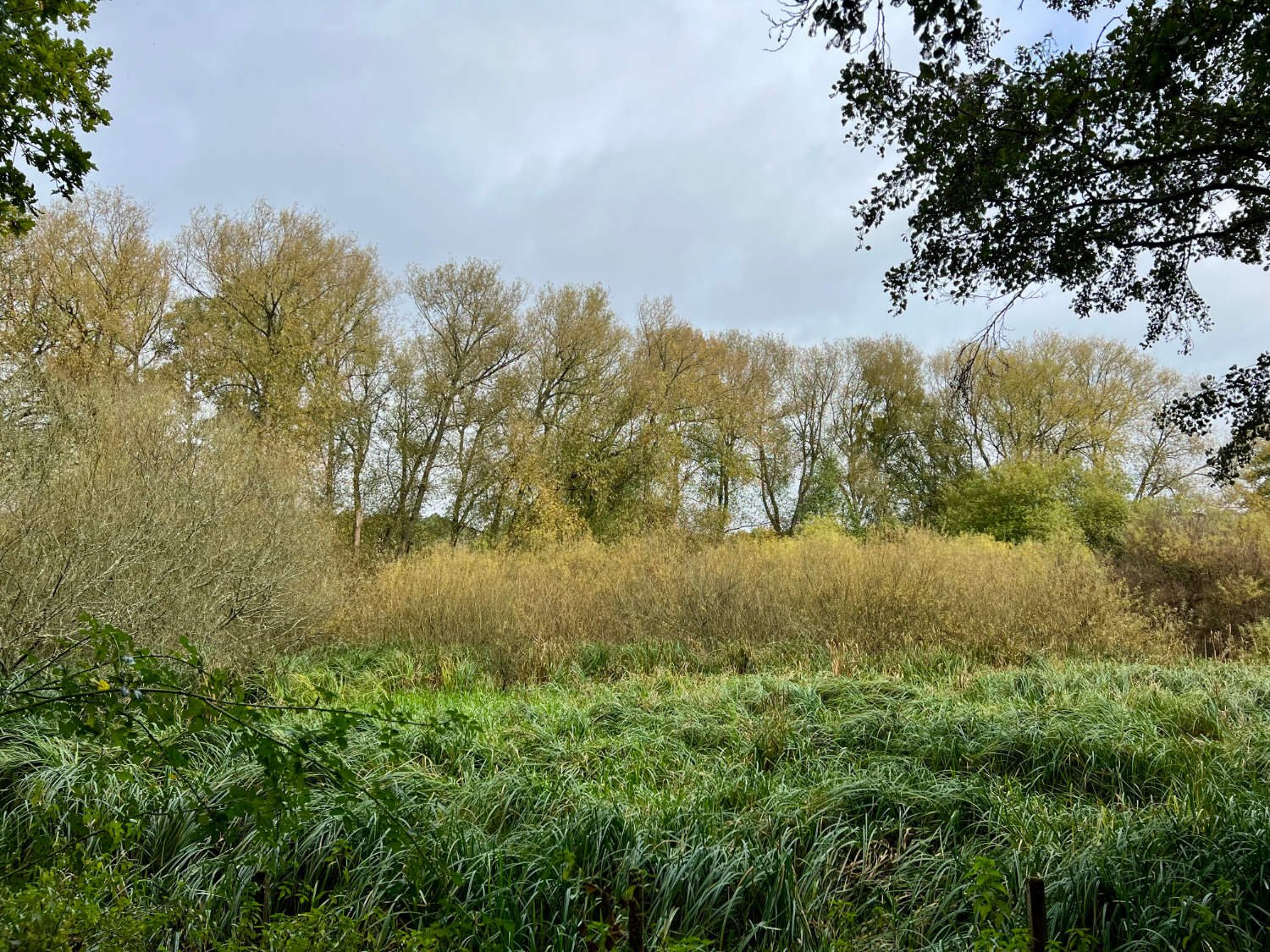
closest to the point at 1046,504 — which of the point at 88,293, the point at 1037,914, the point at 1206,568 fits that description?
the point at 1206,568

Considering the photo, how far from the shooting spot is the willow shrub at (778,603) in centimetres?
950

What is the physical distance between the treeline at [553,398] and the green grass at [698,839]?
42.5ft

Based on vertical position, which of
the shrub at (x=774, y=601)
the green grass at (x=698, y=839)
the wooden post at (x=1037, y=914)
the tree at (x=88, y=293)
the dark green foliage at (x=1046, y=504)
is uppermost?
the tree at (x=88, y=293)

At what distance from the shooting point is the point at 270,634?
1077 centimetres

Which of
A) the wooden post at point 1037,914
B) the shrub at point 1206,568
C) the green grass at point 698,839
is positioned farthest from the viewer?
the shrub at point 1206,568

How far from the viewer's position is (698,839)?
3252 millimetres

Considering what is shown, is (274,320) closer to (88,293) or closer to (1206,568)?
(88,293)

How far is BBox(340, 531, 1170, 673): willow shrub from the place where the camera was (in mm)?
9500

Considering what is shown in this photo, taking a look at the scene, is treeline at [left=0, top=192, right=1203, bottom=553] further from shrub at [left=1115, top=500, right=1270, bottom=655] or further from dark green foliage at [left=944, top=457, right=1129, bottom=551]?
shrub at [left=1115, top=500, right=1270, bottom=655]

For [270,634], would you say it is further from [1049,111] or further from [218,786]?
[1049,111]

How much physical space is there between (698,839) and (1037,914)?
5.51 ft

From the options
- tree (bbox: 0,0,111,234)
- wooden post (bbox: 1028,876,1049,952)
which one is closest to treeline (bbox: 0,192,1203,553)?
tree (bbox: 0,0,111,234)

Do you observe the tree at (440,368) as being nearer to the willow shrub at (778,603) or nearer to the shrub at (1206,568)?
the willow shrub at (778,603)

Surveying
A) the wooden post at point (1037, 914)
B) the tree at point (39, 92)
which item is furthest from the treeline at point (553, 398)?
the wooden post at point (1037, 914)
